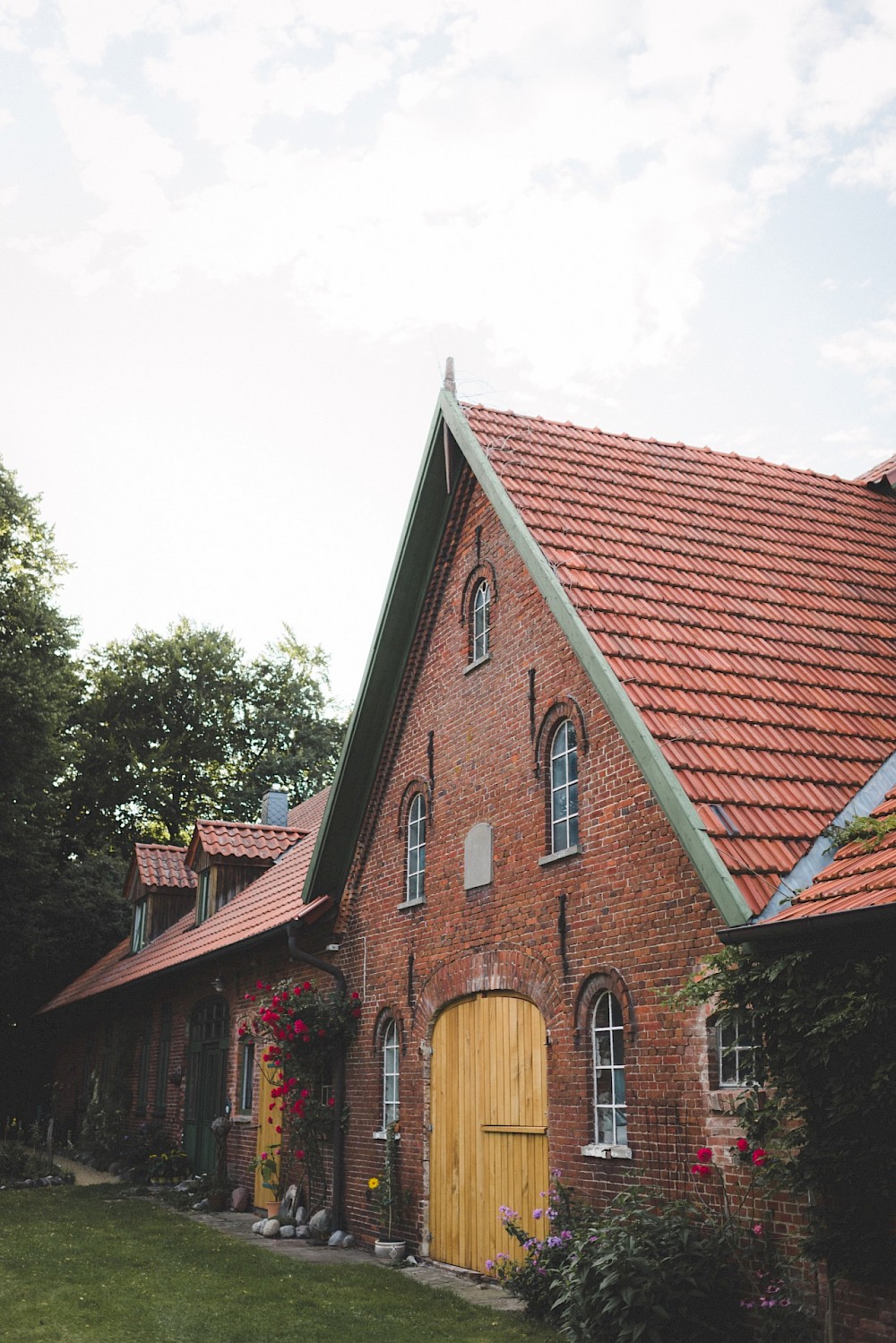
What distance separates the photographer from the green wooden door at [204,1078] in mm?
19281

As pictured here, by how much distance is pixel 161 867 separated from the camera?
2777 cm

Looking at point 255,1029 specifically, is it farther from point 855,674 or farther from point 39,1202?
point 855,674

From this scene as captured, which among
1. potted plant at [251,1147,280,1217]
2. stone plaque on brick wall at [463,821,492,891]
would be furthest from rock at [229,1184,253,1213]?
stone plaque on brick wall at [463,821,492,891]

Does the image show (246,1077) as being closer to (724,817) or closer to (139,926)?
(139,926)

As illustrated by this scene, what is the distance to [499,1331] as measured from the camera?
28.3ft

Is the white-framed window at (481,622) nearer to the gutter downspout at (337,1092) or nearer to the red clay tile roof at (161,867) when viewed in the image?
the gutter downspout at (337,1092)

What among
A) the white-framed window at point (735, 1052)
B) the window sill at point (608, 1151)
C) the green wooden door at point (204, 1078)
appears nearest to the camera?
the white-framed window at point (735, 1052)

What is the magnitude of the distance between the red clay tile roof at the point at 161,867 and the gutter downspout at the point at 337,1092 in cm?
1264

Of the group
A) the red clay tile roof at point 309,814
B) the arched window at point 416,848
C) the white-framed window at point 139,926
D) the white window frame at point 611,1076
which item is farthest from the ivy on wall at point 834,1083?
the white-framed window at point 139,926

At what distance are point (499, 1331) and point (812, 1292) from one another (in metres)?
2.65

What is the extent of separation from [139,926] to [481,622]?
17247mm

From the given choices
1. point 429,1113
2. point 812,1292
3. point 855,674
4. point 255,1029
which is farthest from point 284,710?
point 812,1292

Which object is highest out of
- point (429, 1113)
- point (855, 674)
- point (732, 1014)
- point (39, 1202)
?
point (855, 674)

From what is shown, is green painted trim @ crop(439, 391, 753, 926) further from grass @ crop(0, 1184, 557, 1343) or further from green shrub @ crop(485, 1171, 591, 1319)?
Result: grass @ crop(0, 1184, 557, 1343)
